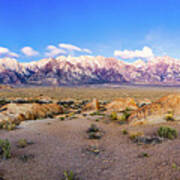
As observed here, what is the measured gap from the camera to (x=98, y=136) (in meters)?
9.38

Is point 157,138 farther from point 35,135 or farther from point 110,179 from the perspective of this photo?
point 35,135

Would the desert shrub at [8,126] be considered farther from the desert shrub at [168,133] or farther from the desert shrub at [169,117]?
the desert shrub at [169,117]

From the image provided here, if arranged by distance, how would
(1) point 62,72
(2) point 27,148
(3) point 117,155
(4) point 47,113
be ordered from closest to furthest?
1. (3) point 117,155
2. (2) point 27,148
3. (4) point 47,113
4. (1) point 62,72

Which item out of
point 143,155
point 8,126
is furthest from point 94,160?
point 8,126

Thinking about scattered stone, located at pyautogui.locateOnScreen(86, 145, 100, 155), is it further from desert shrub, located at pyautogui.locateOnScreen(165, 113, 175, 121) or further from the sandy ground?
desert shrub, located at pyautogui.locateOnScreen(165, 113, 175, 121)

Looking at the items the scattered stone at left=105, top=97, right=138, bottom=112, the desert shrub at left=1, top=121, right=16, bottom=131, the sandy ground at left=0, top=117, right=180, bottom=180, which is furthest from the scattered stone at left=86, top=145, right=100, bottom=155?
the scattered stone at left=105, top=97, right=138, bottom=112

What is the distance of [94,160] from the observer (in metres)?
6.30

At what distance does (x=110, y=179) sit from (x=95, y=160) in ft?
4.81

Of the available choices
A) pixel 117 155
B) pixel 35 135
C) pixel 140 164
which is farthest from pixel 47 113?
pixel 140 164

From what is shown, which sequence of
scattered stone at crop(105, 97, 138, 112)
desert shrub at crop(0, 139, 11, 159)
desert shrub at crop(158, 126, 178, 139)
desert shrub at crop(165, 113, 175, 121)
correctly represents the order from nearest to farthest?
desert shrub at crop(0, 139, 11, 159)
desert shrub at crop(158, 126, 178, 139)
desert shrub at crop(165, 113, 175, 121)
scattered stone at crop(105, 97, 138, 112)

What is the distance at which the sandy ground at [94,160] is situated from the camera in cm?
509

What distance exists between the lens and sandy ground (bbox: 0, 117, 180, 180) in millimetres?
5094

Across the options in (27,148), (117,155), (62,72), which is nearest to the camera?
(117,155)

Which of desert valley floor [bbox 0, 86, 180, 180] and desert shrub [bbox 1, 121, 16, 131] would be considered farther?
desert shrub [bbox 1, 121, 16, 131]
